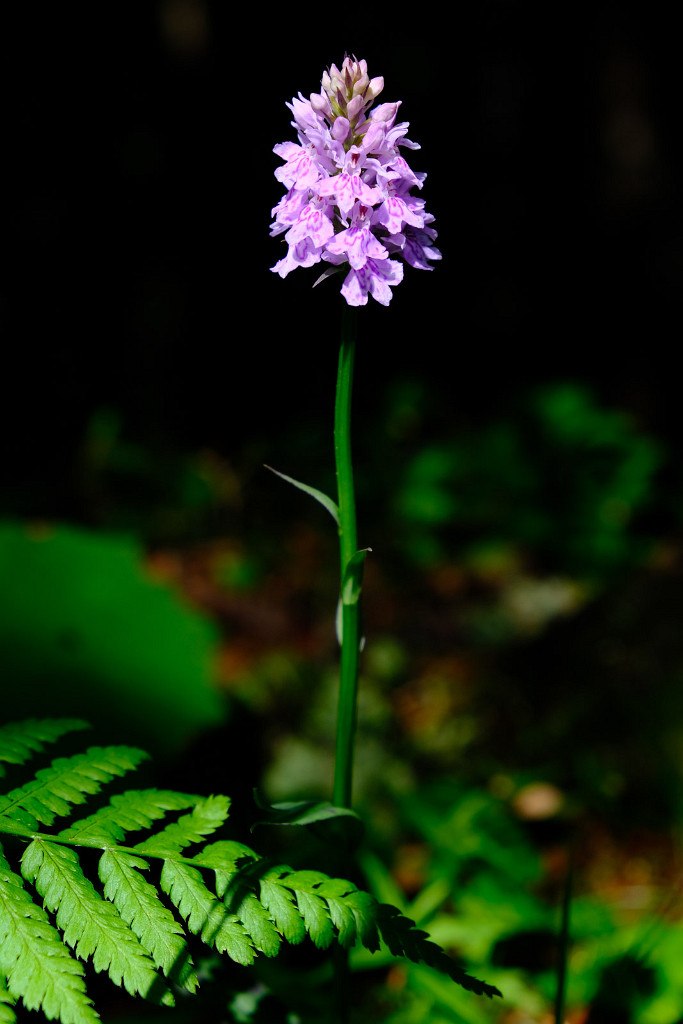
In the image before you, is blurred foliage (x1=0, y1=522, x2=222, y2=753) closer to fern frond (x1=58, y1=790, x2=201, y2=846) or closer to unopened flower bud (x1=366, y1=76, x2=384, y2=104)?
fern frond (x1=58, y1=790, x2=201, y2=846)

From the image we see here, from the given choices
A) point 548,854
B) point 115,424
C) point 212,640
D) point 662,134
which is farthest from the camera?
point 662,134

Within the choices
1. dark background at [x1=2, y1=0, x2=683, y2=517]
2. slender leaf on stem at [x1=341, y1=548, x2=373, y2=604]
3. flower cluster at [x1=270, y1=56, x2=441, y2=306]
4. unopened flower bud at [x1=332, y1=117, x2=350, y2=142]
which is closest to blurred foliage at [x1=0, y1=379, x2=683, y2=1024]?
slender leaf on stem at [x1=341, y1=548, x2=373, y2=604]

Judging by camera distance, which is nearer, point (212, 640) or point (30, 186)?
point (212, 640)

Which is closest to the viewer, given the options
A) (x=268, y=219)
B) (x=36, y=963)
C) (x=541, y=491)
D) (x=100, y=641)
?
(x=36, y=963)

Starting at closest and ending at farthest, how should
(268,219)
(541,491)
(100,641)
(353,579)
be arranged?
(353,579)
(100,641)
(541,491)
(268,219)

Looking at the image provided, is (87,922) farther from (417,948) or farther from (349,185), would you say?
(349,185)

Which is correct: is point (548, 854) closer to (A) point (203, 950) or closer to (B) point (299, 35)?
(A) point (203, 950)

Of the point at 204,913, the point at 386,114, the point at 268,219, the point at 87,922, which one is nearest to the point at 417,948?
the point at 204,913

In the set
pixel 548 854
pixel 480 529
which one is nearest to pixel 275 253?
pixel 480 529
